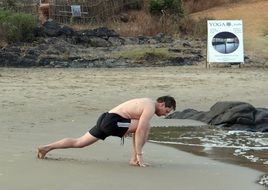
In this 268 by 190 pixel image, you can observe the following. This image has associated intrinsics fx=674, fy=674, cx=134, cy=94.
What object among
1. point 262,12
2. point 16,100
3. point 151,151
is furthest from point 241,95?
point 262,12

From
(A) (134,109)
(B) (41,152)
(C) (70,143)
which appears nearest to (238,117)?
(A) (134,109)

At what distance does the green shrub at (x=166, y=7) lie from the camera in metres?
41.3

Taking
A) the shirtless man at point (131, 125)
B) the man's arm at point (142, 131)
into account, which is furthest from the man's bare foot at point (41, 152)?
the man's arm at point (142, 131)

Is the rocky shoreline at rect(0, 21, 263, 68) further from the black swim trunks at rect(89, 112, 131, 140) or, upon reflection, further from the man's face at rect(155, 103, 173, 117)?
the man's face at rect(155, 103, 173, 117)

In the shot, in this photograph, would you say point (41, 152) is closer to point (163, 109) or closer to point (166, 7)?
point (163, 109)

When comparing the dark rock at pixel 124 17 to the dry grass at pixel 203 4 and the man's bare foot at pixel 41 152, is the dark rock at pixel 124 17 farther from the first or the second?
the man's bare foot at pixel 41 152

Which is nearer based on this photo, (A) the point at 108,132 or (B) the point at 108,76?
(A) the point at 108,132

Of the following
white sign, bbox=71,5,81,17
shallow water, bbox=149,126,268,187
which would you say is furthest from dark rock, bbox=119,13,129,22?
shallow water, bbox=149,126,268,187

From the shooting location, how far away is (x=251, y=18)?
136 ft

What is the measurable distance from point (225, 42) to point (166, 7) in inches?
586

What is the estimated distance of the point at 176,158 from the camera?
9383mm

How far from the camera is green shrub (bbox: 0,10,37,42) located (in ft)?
97.1

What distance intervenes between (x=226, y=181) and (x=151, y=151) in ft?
7.50

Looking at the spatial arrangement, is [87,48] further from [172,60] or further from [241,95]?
[241,95]
